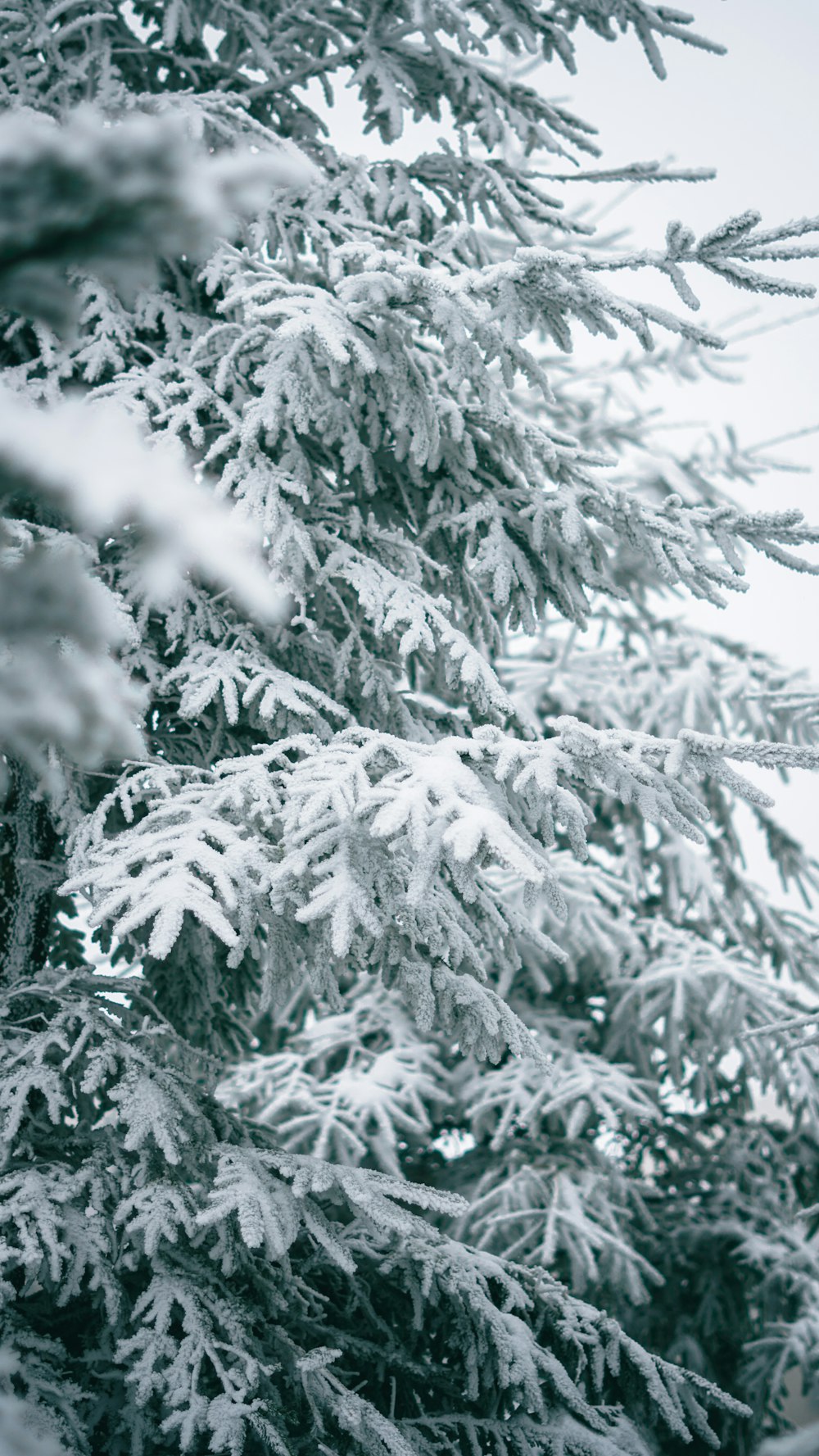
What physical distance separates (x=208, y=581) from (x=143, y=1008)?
1.95 meters

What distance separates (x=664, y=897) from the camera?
305 inches

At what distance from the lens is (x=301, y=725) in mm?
3561

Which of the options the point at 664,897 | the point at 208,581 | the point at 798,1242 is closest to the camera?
the point at 208,581

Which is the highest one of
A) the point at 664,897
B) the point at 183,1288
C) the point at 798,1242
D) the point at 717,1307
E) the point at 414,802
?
the point at 414,802

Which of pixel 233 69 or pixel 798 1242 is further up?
pixel 233 69

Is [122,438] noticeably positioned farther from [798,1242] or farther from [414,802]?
[798,1242]

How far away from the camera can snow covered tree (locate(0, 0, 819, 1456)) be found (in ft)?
7.64

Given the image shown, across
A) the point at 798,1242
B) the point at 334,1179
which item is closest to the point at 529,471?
the point at 334,1179

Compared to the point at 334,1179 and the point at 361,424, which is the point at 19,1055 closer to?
the point at 334,1179

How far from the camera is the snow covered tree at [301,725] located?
2.33 meters

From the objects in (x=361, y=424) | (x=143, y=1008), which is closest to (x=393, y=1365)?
(x=143, y=1008)

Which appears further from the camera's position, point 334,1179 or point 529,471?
point 529,471

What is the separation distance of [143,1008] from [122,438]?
3809 mm

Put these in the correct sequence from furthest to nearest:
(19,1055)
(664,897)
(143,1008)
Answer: (664,897)
(143,1008)
(19,1055)
